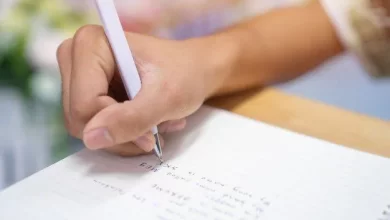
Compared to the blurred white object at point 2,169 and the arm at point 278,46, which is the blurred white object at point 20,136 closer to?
the blurred white object at point 2,169

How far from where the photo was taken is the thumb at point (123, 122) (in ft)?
1.25

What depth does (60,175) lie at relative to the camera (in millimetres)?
424

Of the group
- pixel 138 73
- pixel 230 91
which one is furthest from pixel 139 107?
pixel 230 91

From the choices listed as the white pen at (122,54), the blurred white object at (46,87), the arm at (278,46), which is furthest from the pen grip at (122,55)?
the blurred white object at (46,87)

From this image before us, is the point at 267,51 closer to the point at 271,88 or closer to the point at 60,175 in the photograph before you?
the point at 271,88

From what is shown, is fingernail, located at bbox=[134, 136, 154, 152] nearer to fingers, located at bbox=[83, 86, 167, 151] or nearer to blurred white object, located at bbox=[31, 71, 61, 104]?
fingers, located at bbox=[83, 86, 167, 151]

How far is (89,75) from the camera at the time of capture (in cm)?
44

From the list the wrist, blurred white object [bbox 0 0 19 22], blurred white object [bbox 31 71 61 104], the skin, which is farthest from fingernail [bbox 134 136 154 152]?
blurred white object [bbox 0 0 19 22]

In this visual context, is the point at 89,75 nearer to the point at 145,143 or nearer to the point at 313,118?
the point at 145,143

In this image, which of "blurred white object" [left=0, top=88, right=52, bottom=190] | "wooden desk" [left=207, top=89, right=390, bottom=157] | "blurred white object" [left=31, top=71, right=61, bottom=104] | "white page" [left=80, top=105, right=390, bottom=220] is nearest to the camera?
"white page" [left=80, top=105, right=390, bottom=220]

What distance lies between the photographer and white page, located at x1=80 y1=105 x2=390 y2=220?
1.22 feet

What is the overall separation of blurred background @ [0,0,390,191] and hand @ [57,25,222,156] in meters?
0.13

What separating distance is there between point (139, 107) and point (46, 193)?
0.10m

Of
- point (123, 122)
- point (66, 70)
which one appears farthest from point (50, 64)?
point (123, 122)
